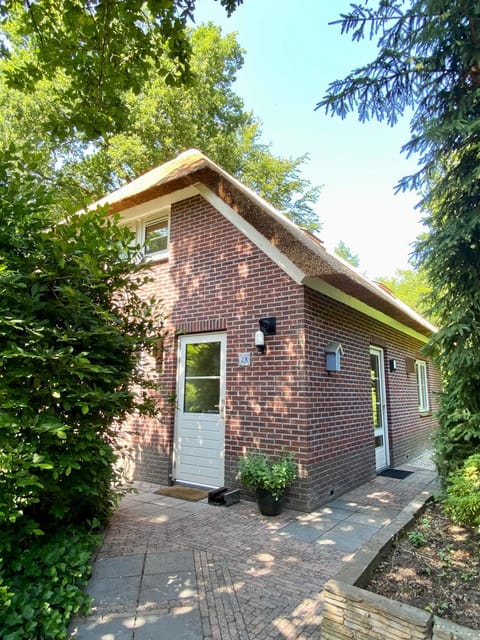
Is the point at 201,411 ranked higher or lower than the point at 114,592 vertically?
higher

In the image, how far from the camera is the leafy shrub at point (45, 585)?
223 cm

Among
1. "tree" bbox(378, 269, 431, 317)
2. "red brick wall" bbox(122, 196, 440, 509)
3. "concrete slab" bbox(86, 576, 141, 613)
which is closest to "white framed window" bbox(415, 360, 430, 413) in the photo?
"red brick wall" bbox(122, 196, 440, 509)

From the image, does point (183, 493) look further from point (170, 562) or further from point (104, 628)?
point (104, 628)

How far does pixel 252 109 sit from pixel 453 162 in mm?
16272

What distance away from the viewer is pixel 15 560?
2.78 m

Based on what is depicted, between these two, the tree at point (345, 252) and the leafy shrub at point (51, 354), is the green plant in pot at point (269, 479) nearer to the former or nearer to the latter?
the leafy shrub at point (51, 354)

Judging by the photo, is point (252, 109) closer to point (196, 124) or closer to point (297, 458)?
point (196, 124)

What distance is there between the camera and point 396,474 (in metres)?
6.82

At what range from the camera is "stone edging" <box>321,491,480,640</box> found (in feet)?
5.75

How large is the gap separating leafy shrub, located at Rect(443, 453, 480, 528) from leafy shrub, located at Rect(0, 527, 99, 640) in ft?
9.56

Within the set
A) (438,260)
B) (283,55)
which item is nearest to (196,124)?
(283,55)

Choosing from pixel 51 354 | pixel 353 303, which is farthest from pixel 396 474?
pixel 51 354

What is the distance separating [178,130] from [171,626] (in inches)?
583

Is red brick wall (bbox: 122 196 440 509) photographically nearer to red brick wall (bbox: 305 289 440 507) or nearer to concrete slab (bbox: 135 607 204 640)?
red brick wall (bbox: 305 289 440 507)
